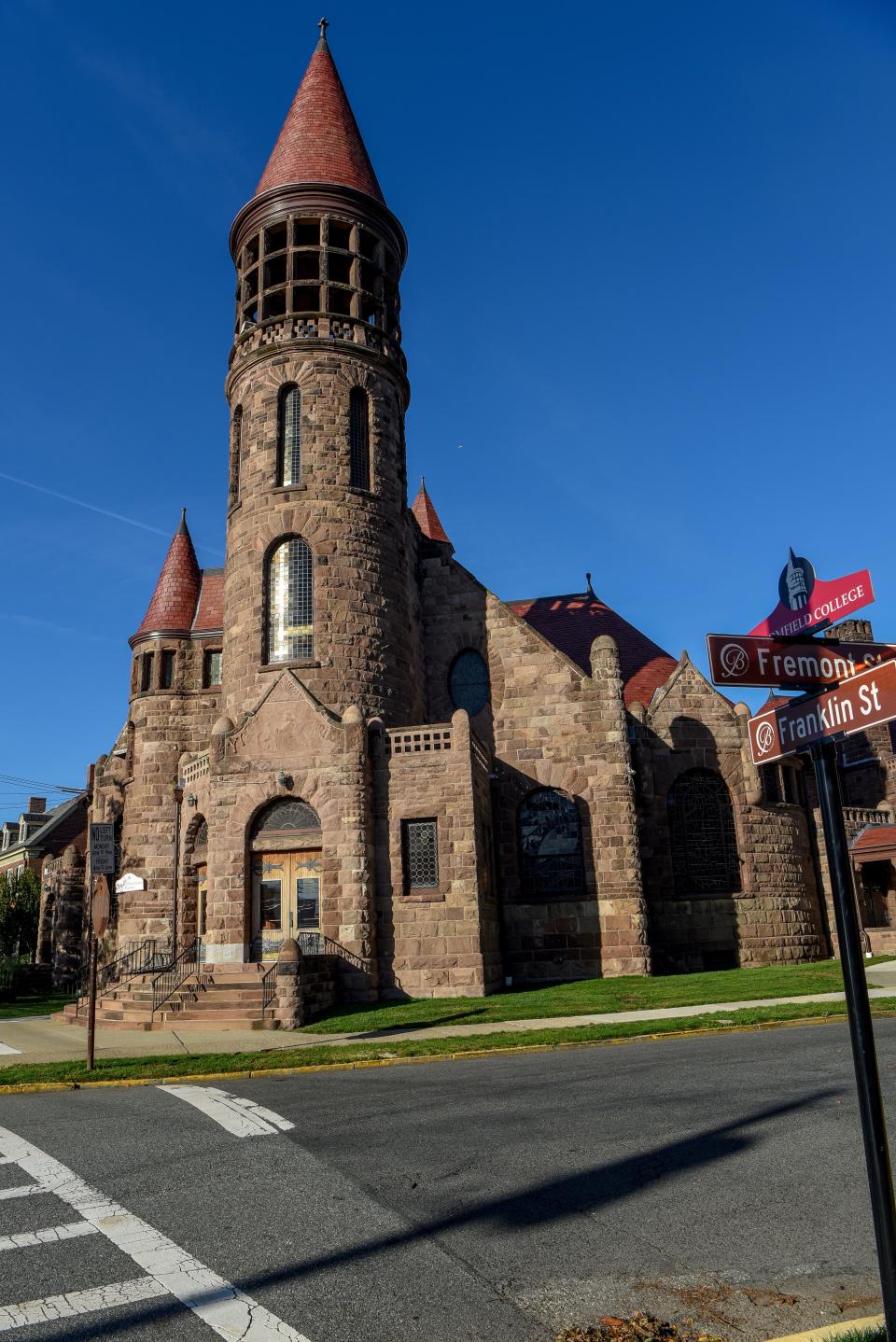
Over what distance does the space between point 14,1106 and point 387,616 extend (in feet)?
62.3

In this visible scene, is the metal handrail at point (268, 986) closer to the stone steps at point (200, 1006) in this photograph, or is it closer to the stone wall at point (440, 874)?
the stone steps at point (200, 1006)

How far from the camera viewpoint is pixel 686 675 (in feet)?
99.7

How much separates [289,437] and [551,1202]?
26323 mm

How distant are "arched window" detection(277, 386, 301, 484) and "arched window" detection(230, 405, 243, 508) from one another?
2017 millimetres

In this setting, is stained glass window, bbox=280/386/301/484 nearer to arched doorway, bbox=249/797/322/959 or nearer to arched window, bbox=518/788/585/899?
arched doorway, bbox=249/797/322/959

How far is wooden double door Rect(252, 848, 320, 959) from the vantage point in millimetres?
24234

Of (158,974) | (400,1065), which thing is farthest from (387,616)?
(400,1065)

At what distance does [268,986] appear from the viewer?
20.5 metres

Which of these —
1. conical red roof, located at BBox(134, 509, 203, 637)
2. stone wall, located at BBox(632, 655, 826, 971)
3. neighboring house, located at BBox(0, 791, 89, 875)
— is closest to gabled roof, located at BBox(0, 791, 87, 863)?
neighboring house, located at BBox(0, 791, 89, 875)

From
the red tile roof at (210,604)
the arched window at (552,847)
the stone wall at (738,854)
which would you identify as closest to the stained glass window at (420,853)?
the arched window at (552,847)

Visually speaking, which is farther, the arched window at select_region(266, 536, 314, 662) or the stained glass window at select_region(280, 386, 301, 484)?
the stained glass window at select_region(280, 386, 301, 484)

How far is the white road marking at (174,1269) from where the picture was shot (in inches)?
189

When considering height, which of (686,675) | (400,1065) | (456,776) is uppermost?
(686,675)

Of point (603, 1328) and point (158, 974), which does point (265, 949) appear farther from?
point (603, 1328)
